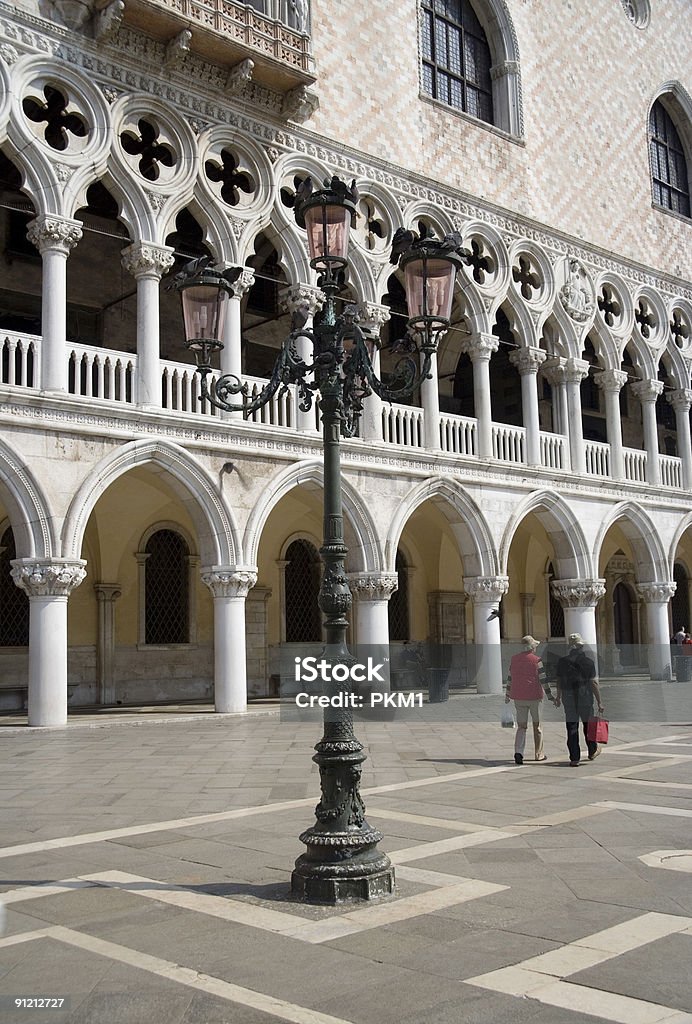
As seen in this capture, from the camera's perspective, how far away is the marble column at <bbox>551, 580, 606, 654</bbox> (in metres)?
20.1

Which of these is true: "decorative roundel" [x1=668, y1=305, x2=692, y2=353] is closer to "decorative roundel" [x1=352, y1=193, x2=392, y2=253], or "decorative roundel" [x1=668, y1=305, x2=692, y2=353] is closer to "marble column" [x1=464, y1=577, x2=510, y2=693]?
"marble column" [x1=464, y1=577, x2=510, y2=693]

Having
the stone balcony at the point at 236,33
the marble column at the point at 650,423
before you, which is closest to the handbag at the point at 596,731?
the stone balcony at the point at 236,33

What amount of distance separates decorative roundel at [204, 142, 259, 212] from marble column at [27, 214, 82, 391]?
275 centimetres

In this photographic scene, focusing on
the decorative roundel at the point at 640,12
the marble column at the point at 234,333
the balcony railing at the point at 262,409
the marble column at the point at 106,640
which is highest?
the decorative roundel at the point at 640,12

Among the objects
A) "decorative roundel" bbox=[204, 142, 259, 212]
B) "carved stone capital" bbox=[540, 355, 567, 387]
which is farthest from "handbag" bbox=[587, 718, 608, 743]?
"carved stone capital" bbox=[540, 355, 567, 387]

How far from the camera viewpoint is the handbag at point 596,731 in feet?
33.6

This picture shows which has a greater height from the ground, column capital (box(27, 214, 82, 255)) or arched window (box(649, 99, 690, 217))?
arched window (box(649, 99, 690, 217))

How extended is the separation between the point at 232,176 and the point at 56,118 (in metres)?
Result: 2.83

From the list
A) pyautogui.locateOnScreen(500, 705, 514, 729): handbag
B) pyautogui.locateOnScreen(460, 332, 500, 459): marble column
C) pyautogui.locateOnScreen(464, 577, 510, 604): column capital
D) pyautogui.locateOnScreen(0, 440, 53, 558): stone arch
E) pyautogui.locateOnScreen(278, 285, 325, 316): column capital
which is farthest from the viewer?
pyautogui.locateOnScreen(460, 332, 500, 459): marble column

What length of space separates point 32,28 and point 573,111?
12073 millimetres

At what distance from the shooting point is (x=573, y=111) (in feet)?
71.4

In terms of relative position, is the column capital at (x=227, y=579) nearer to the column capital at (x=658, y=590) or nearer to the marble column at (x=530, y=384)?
the marble column at (x=530, y=384)

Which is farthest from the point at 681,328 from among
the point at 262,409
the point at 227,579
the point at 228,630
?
the point at 228,630

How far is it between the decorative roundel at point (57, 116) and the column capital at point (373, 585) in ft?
24.4
